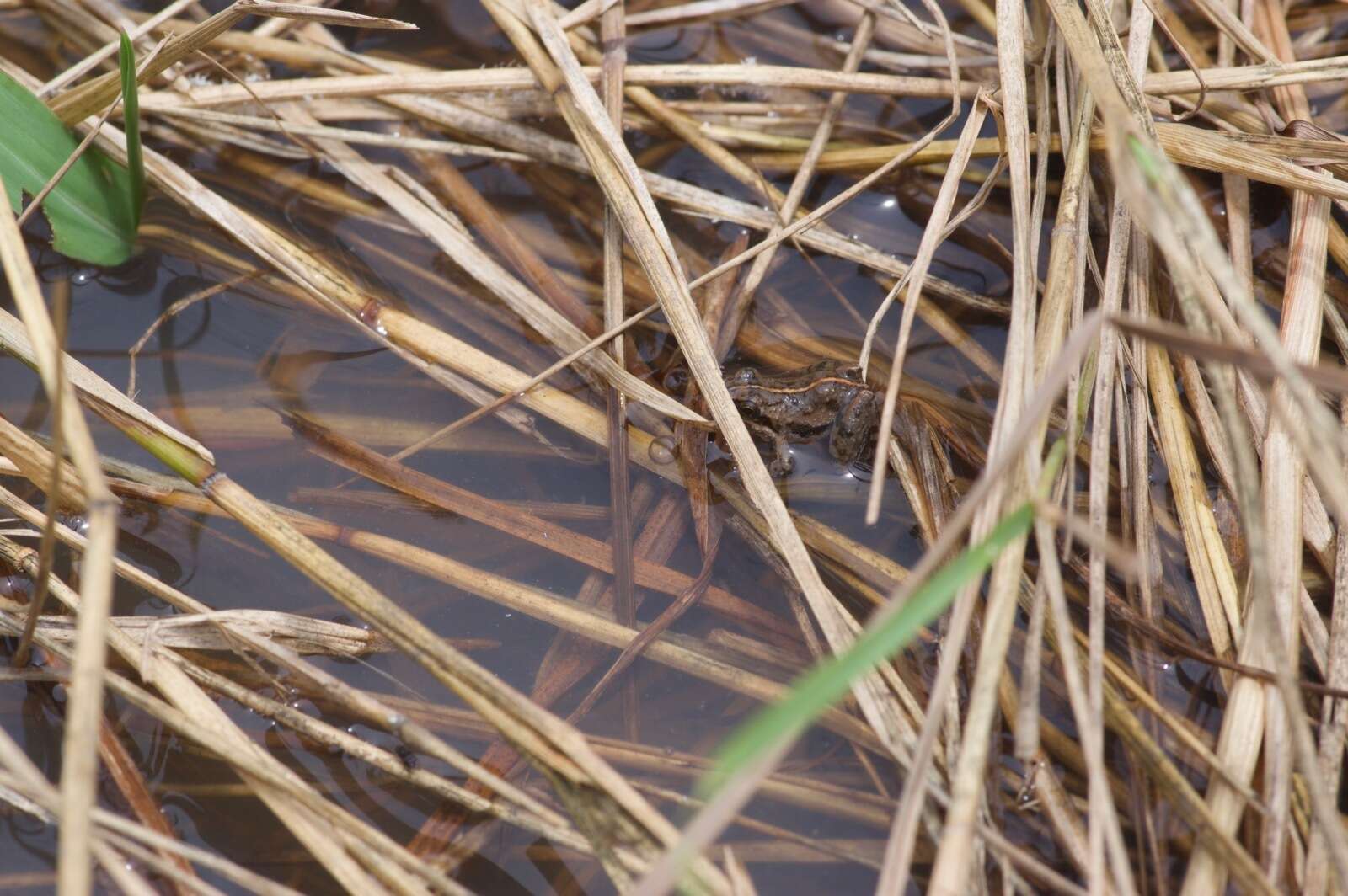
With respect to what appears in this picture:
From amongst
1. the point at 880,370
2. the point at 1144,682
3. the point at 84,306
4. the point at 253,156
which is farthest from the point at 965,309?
the point at 84,306

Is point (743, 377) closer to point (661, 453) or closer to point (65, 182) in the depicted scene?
point (661, 453)

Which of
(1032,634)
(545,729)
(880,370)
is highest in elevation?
(880,370)

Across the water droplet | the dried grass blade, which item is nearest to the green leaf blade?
the dried grass blade

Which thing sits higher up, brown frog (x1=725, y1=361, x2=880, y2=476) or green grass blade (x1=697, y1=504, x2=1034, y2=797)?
green grass blade (x1=697, y1=504, x2=1034, y2=797)

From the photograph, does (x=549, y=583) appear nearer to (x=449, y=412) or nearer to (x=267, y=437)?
(x=449, y=412)

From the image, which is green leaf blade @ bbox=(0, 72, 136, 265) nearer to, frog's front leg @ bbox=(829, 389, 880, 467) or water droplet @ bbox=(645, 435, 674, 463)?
water droplet @ bbox=(645, 435, 674, 463)

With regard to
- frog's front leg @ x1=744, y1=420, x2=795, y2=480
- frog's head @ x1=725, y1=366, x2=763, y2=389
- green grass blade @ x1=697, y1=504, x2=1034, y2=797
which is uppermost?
green grass blade @ x1=697, y1=504, x2=1034, y2=797

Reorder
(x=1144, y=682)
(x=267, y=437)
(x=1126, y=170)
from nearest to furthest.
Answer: (x=1126, y=170), (x=1144, y=682), (x=267, y=437)
